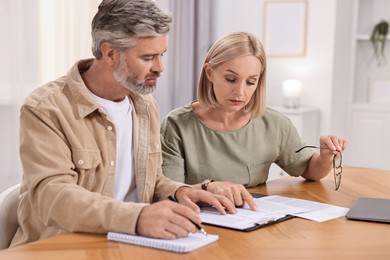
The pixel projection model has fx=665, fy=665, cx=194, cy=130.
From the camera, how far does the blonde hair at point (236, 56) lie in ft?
7.47

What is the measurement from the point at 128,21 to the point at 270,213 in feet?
2.20

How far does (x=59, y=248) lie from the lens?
1.54 metres

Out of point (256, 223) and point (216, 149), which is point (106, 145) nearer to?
point (256, 223)

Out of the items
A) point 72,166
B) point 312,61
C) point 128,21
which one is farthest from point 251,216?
point 312,61

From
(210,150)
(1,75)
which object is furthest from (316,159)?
(1,75)

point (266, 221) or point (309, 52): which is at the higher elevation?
point (309, 52)

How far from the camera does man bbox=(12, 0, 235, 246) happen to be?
1.62m

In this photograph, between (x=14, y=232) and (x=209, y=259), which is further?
(x=14, y=232)

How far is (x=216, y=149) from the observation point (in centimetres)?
236

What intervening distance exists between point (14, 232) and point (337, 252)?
93cm

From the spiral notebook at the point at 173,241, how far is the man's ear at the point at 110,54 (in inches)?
21.2

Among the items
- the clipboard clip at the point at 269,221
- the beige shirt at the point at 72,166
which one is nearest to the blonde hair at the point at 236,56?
the beige shirt at the point at 72,166

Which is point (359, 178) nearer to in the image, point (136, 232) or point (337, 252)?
point (337, 252)

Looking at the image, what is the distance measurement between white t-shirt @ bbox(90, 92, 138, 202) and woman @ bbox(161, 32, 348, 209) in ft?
0.85
